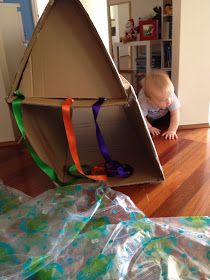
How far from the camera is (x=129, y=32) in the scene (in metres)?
3.07

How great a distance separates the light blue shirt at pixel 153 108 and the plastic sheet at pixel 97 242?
0.72 metres

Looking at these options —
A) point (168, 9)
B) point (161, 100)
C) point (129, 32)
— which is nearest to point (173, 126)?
point (161, 100)

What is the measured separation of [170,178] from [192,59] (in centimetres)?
70

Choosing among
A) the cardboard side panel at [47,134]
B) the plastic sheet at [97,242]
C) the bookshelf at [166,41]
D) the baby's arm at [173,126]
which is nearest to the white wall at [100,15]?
the bookshelf at [166,41]

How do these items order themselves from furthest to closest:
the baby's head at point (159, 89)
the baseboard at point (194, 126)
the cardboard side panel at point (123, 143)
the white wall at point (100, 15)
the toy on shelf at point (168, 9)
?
the white wall at point (100, 15)
the toy on shelf at point (168, 9)
the baseboard at point (194, 126)
the baby's head at point (159, 89)
the cardboard side panel at point (123, 143)

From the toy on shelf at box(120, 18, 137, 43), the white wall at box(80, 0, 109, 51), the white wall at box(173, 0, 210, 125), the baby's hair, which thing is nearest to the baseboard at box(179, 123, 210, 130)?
the white wall at box(173, 0, 210, 125)

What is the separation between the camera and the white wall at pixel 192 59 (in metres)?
1.31

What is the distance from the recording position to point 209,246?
0.67 meters

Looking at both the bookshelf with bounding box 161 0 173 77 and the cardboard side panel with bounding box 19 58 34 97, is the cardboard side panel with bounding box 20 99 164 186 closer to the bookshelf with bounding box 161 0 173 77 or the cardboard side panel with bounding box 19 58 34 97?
the cardboard side panel with bounding box 19 58 34 97

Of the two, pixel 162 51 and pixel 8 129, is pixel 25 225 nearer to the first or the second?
pixel 8 129

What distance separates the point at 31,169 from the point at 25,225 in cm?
44

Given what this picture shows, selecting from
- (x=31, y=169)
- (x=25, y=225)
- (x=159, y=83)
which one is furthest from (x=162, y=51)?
(x=25, y=225)

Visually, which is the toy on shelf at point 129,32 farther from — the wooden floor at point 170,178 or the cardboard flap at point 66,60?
the cardboard flap at point 66,60

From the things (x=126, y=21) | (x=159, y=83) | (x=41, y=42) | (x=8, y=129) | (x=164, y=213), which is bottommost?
(x=164, y=213)
